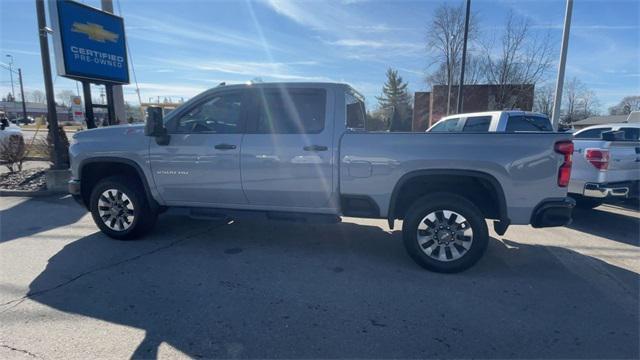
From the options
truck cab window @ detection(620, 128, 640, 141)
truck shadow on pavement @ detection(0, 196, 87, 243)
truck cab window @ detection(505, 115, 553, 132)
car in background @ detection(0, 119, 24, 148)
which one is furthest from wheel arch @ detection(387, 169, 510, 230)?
car in background @ detection(0, 119, 24, 148)

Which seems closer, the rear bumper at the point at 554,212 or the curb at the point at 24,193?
the rear bumper at the point at 554,212

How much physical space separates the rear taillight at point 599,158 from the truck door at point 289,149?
432cm

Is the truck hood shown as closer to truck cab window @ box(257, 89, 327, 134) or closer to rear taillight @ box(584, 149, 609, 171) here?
truck cab window @ box(257, 89, 327, 134)

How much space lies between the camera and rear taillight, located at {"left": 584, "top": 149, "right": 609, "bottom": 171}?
5.25m

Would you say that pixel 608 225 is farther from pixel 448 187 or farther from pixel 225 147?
pixel 225 147

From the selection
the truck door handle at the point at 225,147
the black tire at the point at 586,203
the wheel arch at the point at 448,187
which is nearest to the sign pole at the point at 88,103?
the truck door handle at the point at 225,147

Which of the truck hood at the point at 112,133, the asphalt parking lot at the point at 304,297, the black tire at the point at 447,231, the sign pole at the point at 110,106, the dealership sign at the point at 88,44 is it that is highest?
the dealership sign at the point at 88,44

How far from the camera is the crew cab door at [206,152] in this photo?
416 cm

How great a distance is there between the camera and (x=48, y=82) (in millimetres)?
8078

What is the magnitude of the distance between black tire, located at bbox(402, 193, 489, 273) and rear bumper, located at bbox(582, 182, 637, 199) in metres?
2.94

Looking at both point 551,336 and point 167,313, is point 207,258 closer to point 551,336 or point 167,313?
point 167,313

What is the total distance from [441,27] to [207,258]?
28.6m

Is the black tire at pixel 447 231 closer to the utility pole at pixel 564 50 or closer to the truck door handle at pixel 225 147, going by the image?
the truck door handle at pixel 225 147

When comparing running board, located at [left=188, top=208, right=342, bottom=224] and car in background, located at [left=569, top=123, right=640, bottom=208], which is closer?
running board, located at [left=188, top=208, right=342, bottom=224]
